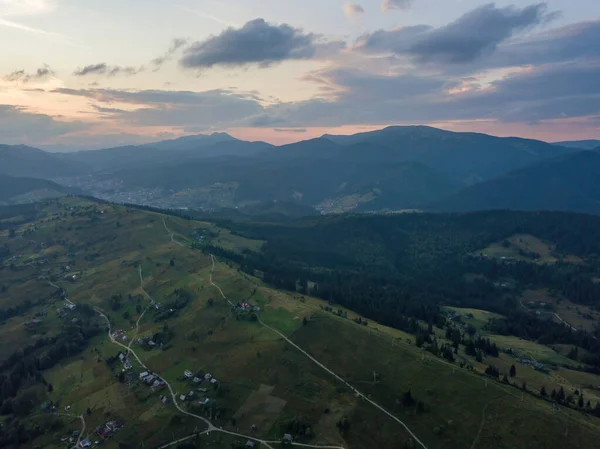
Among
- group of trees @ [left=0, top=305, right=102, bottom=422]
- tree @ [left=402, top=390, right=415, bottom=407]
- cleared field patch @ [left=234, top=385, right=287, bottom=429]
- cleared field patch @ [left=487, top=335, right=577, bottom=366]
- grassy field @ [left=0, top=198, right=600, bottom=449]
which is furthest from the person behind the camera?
cleared field patch @ [left=487, top=335, right=577, bottom=366]

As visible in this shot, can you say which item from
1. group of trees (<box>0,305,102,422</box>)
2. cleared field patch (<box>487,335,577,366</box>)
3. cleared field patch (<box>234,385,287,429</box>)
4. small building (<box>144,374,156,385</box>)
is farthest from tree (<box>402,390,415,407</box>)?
group of trees (<box>0,305,102,422</box>)

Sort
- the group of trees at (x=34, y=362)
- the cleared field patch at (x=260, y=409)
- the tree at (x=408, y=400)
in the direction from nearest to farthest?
the tree at (x=408, y=400), the cleared field patch at (x=260, y=409), the group of trees at (x=34, y=362)

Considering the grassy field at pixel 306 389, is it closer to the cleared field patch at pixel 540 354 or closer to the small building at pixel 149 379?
the small building at pixel 149 379

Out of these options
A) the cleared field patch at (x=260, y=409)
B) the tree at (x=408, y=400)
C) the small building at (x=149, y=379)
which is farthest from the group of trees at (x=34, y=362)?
the tree at (x=408, y=400)

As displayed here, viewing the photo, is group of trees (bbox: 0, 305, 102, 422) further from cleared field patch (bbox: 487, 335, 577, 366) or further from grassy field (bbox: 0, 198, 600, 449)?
cleared field patch (bbox: 487, 335, 577, 366)

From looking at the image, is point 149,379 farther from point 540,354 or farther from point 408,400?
point 540,354

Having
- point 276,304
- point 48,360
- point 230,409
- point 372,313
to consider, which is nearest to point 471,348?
point 372,313

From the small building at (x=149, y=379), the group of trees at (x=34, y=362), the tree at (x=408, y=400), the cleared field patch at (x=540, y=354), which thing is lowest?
the group of trees at (x=34, y=362)

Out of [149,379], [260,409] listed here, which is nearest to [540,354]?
[260,409]

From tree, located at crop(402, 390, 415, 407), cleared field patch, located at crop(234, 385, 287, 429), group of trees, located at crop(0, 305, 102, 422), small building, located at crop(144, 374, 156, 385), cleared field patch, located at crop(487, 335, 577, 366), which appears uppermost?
tree, located at crop(402, 390, 415, 407)
